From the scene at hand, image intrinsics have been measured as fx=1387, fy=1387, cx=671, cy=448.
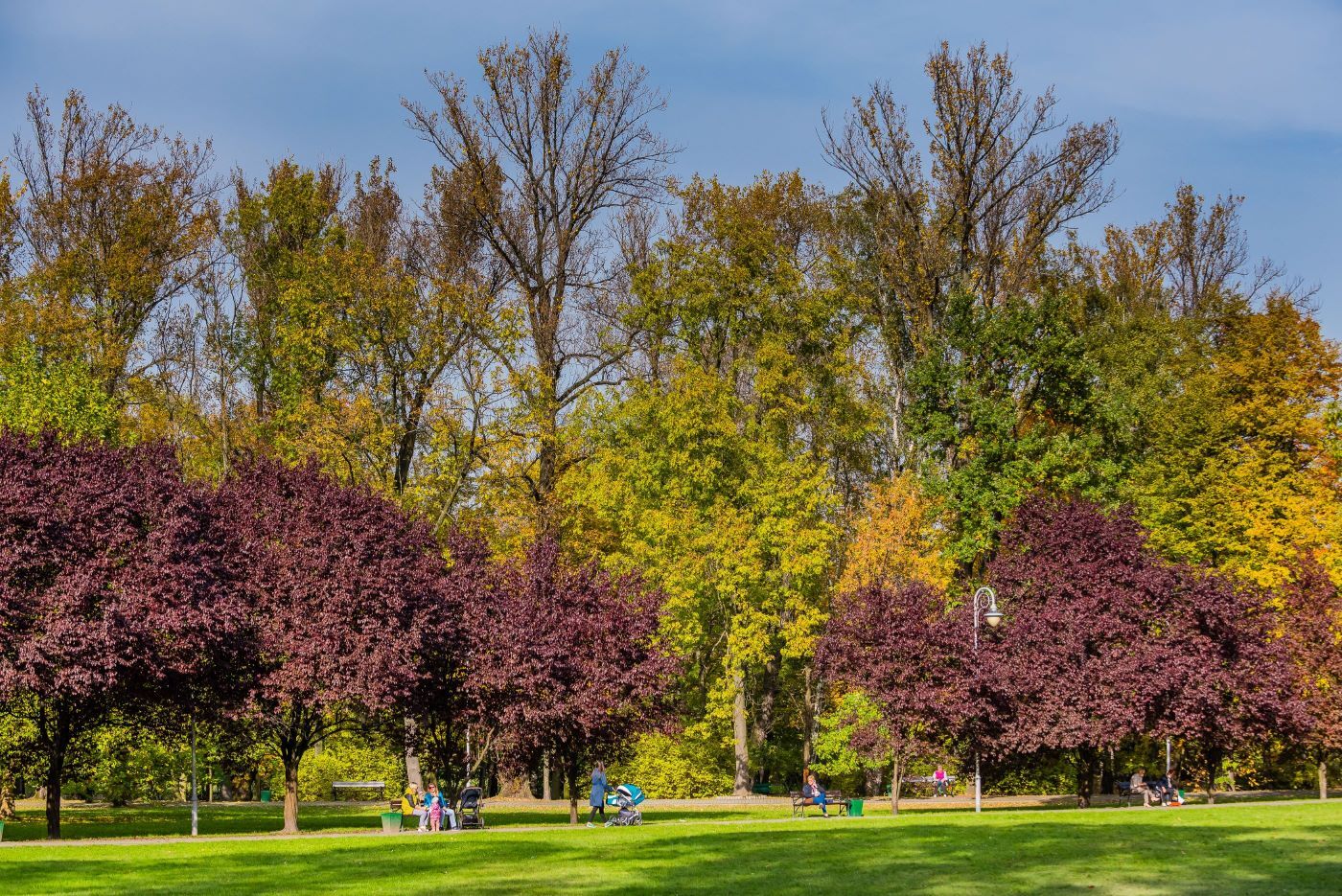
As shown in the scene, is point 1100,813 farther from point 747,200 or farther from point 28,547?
point 747,200

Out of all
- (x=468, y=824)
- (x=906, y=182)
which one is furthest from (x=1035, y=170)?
(x=468, y=824)

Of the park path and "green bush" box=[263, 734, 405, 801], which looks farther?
"green bush" box=[263, 734, 405, 801]

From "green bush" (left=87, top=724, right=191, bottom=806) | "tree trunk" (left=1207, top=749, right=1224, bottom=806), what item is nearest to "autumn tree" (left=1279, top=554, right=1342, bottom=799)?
"tree trunk" (left=1207, top=749, right=1224, bottom=806)

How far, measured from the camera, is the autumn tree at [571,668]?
3431 centimetres

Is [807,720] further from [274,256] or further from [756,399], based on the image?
[274,256]

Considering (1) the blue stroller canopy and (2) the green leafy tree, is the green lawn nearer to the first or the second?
(1) the blue stroller canopy

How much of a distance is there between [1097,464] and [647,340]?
56.7ft

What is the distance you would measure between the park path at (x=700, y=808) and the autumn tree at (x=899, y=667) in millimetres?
2177

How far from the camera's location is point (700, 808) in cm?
4344

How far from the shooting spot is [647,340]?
53469 mm

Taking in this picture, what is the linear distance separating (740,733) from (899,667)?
11.9 m

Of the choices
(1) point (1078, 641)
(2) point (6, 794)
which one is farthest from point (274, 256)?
(1) point (1078, 641)

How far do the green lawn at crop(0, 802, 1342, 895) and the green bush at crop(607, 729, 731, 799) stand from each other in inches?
794

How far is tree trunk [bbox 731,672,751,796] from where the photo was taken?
4675 cm
